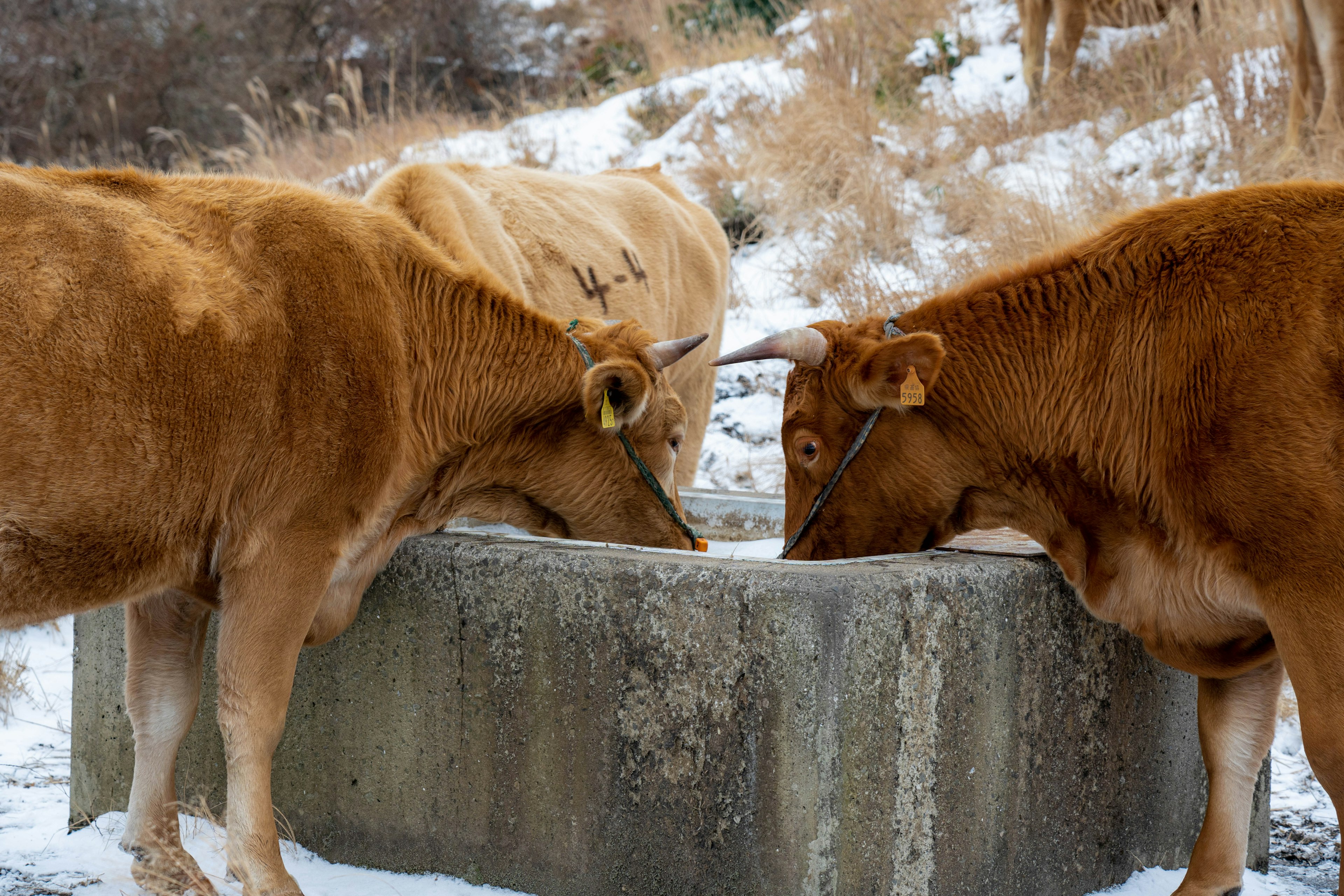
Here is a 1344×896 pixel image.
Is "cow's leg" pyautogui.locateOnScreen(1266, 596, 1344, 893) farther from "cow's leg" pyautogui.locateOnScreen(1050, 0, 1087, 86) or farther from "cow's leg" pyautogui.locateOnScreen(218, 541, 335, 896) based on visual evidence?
"cow's leg" pyautogui.locateOnScreen(1050, 0, 1087, 86)

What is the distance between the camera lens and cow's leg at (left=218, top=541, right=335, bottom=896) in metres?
3.04

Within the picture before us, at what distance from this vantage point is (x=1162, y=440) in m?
3.04

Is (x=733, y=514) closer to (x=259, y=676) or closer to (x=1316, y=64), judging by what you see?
(x=259, y=676)

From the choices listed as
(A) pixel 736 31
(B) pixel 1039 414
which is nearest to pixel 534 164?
(A) pixel 736 31

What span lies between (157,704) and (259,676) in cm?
58

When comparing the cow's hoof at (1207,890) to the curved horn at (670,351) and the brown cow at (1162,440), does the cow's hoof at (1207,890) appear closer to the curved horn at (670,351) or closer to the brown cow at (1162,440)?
the brown cow at (1162,440)

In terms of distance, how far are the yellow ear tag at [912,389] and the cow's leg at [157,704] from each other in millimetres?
2042

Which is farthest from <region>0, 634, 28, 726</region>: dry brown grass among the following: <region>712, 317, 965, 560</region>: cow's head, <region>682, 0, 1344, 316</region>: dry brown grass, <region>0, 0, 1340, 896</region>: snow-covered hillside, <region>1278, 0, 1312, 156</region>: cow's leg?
<region>1278, 0, 1312, 156</region>: cow's leg

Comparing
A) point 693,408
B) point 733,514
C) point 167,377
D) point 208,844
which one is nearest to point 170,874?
point 208,844

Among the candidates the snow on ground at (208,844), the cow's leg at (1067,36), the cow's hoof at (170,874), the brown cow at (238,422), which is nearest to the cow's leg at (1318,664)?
the snow on ground at (208,844)

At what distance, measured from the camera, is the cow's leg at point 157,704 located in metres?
3.43

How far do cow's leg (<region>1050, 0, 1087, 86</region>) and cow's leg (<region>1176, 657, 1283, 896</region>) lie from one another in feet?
26.9

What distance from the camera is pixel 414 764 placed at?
331 cm

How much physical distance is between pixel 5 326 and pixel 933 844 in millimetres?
2474
